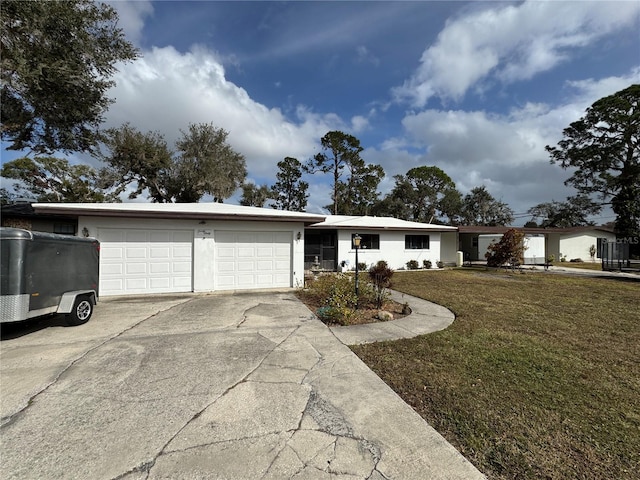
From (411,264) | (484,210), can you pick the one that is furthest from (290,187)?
(484,210)

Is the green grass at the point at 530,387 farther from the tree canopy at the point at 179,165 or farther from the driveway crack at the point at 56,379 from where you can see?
the tree canopy at the point at 179,165

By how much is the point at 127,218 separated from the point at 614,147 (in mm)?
39480

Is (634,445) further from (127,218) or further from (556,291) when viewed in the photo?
(127,218)

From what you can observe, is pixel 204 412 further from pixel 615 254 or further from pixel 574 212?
pixel 574 212

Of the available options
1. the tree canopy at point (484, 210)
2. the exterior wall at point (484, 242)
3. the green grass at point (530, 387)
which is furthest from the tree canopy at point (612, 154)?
the green grass at point (530, 387)

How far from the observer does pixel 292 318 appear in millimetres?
6547

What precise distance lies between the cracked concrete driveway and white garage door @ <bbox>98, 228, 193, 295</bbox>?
3809 millimetres

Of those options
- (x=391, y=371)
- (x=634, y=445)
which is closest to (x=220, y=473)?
(x=391, y=371)

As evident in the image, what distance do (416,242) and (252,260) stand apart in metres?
11.9

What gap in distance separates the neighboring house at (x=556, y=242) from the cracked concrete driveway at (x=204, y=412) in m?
24.0

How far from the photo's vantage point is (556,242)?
25.8 m

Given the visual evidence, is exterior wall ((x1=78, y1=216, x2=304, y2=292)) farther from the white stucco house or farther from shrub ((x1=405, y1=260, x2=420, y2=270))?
shrub ((x1=405, y1=260, x2=420, y2=270))

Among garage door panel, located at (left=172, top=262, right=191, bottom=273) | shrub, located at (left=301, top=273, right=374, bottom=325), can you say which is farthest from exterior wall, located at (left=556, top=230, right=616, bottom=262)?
garage door panel, located at (left=172, top=262, right=191, bottom=273)

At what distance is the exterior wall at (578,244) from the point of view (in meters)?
25.8
